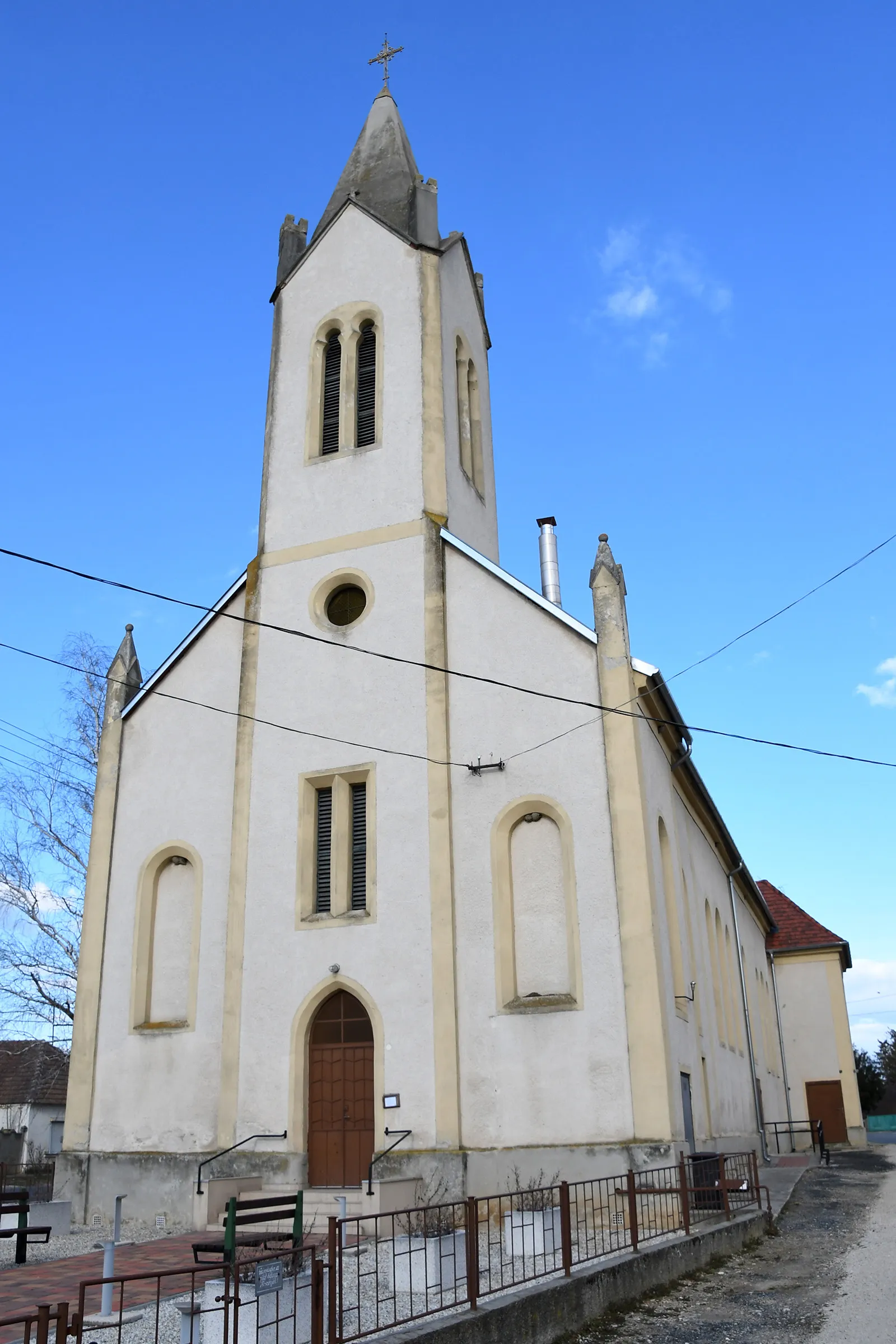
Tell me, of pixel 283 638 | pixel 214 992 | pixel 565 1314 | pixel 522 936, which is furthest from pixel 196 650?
pixel 565 1314

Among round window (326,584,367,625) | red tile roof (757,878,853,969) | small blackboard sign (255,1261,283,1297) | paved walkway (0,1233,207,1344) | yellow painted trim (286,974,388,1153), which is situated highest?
round window (326,584,367,625)

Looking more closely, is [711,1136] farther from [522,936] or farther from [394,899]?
[394,899]

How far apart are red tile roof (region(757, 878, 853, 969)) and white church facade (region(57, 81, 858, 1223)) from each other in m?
19.8

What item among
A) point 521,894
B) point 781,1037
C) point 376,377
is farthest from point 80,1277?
point 781,1037

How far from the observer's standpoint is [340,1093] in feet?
54.9

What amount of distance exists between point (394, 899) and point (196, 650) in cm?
635

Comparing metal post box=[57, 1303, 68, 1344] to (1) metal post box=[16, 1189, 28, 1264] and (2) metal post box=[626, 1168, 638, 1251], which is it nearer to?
(2) metal post box=[626, 1168, 638, 1251]

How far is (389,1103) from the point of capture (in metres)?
16.1

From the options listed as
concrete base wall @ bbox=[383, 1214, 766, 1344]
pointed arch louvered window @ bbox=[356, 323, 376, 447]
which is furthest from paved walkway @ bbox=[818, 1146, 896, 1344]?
pointed arch louvered window @ bbox=[356, 323, 376, 447]

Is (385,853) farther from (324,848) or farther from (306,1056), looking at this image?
(306,1056)

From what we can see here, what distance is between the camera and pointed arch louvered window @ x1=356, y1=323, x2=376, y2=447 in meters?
21.2

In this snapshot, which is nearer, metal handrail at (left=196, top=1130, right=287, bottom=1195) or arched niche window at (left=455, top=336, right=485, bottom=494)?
metal handrail at (left=196, top=1130, right=287, bottom=1195)

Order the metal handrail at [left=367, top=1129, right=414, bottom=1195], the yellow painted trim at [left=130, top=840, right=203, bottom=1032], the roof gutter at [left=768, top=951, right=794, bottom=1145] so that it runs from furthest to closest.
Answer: the roof gutter at [left=768, top=951, right=794, bottom=1145] < the yellow painted trim at [left=130, top=840, right=203, bottom=1032] < the metal handrail at [left=367, top=1129, right=414, bottom=1195]

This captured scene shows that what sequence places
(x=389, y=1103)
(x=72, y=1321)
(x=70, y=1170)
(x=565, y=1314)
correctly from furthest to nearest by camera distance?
(x=70, y=1170) → (x=389, y=1103) → (x=565, y=1314) → (x=72, y=1321)
